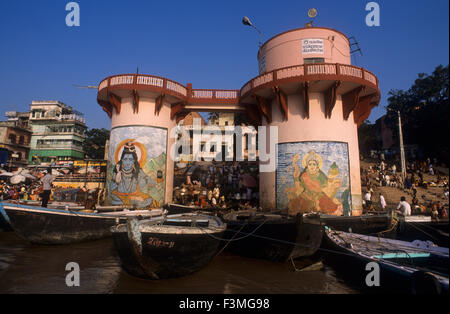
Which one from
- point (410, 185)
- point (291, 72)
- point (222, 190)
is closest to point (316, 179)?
point (291, 72)

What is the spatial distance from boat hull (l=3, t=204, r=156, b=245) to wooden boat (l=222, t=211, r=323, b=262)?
20.1ft

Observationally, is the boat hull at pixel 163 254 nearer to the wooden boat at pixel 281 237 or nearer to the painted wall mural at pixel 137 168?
the wooden boat at pixel 281 237

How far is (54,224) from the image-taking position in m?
10.6

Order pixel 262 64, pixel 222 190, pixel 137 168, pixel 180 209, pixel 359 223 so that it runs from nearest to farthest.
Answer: pixel 359 223
pixel 180 209
pixel 137 168
pixel 262 64
pixel 222 190

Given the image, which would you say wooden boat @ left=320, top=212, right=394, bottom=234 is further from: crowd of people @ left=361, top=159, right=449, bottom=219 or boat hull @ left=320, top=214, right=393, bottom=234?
crowd of people @ left=361, top=159, right=449, bottom=219

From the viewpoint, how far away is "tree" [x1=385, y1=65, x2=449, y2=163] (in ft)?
96.4

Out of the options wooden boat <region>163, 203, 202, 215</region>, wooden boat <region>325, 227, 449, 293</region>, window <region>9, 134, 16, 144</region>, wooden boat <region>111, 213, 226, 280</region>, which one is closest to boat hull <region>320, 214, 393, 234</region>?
wooden boat <region>325, 227, 449, 293</region>

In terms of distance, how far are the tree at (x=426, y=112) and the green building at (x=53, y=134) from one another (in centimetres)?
5033

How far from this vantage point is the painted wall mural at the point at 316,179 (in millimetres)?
15680

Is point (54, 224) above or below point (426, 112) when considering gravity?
below

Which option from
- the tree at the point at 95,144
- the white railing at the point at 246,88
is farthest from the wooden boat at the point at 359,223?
the tree at the point at 95,144

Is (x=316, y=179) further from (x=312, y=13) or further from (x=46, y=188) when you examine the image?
(x=46, y=188)

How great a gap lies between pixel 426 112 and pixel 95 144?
52025mm

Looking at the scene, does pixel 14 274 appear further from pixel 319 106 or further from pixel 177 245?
pixel 319 106
